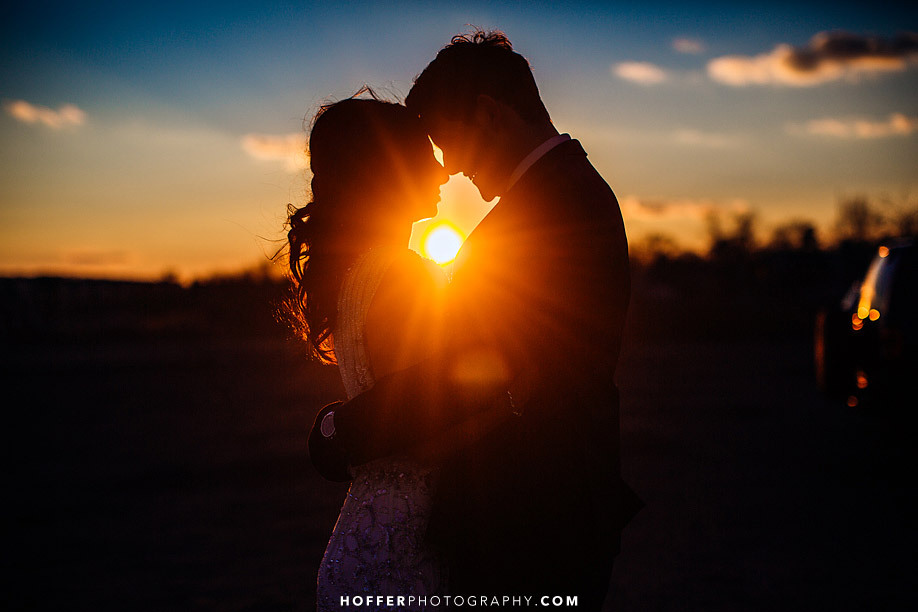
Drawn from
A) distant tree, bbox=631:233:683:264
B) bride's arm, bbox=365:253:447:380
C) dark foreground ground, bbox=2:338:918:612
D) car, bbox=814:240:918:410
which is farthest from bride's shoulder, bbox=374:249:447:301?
distant tree, bbox=631:233:683:264

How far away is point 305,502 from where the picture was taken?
21.1ft

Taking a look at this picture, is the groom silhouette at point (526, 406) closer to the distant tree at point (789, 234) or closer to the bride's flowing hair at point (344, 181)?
the bride's flowing hair at point (344, 181)

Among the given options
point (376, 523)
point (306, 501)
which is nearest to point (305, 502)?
point (306, 501)

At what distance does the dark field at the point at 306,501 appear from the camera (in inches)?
180

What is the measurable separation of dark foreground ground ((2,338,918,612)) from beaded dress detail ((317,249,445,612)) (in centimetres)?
294

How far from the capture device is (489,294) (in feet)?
5.08

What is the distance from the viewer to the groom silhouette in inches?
59.1

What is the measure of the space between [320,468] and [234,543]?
4251 millimetres

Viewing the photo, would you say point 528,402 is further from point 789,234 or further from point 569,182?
point 789,234

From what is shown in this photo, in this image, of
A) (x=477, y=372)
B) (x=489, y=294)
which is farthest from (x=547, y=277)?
(x=477, y=372)

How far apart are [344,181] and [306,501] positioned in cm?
511

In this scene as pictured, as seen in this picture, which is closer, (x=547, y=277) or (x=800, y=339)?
(x=547, y=277)

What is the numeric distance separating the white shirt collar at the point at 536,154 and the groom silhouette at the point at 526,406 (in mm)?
25

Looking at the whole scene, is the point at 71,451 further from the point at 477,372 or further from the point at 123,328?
the point at 123,328
